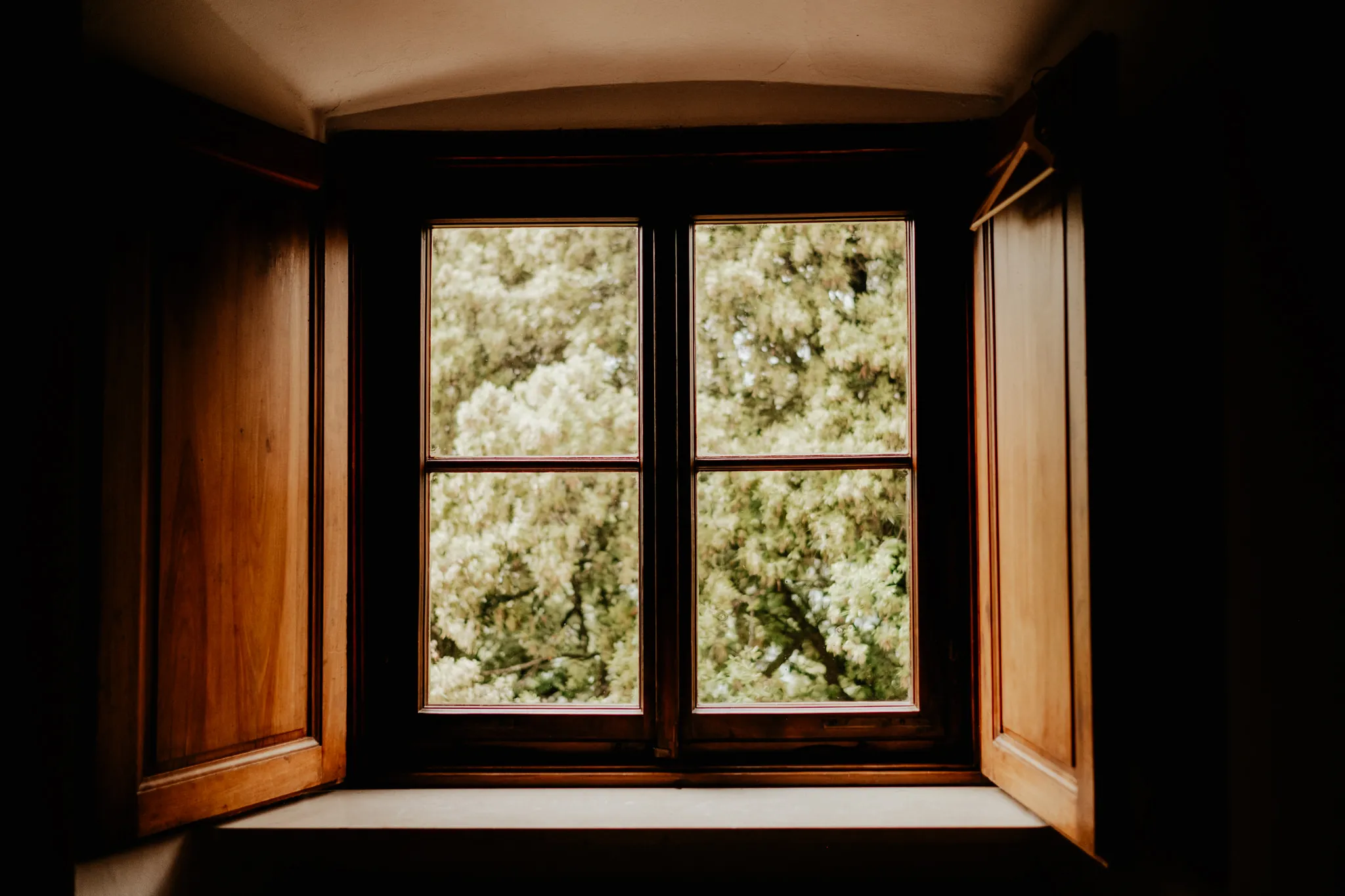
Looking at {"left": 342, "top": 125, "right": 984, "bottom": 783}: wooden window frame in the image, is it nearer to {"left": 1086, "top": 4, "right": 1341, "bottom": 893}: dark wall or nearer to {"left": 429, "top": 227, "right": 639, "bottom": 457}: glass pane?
{"left": 429, "top": 227, "right": 639, "bottom": 457}: glass pane

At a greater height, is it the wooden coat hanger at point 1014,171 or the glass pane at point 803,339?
the wooden coat hanger at point 1014,171

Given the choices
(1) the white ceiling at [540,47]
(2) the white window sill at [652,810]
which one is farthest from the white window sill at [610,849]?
(1) the white ceiling at [540,47]

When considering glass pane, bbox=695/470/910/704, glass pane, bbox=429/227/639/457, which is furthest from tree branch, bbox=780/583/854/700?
glass pane, bbox=429/227/639/457

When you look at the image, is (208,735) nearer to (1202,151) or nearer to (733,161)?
(733,161)

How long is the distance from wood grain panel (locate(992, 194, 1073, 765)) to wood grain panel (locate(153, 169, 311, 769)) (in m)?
1.47

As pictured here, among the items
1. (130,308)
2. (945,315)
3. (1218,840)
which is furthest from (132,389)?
(1218,840)

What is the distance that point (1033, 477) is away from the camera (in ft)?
4.90

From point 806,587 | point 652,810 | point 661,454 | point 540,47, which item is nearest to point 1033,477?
point 806,587

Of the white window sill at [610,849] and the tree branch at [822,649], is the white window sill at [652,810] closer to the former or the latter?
the white window sill at [610,849]

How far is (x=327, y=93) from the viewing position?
5.84ft

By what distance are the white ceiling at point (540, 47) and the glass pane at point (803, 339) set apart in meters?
0.32

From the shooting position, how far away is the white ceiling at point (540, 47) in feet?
5.10

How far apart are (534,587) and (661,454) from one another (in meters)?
0.43

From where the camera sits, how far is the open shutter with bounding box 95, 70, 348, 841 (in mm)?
1454
